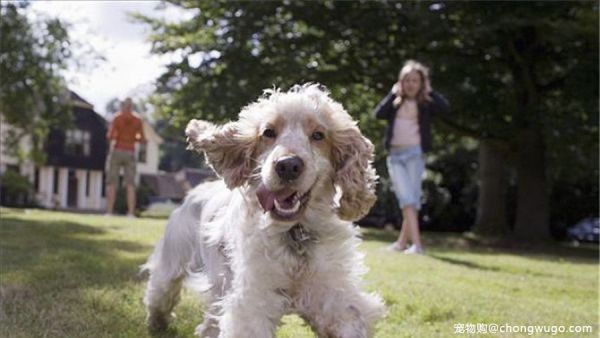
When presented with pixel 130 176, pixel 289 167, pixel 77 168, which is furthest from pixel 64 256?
pixel 77 168

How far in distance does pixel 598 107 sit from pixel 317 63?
6.48 m

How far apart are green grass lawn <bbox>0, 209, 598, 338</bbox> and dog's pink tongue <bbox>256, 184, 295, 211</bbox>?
1.21 m

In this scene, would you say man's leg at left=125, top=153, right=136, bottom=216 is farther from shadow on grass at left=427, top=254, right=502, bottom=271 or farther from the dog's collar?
the dog's collar

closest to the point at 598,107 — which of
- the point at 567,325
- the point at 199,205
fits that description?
the point at 567,325

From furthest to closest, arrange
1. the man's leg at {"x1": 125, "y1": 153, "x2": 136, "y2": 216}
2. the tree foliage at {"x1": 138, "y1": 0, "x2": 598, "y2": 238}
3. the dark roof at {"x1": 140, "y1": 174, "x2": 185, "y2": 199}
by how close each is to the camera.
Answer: the dark roof at {"x1": 140, "y1": 174, "x2": 185, "y2": 199} → the tree foliage at {"x1": 138, "y1": 0, "x2": 598, "y2": 238} → the man's leg at {"x1": 125, "y1": 153, "x2": 136, "y2": 216}

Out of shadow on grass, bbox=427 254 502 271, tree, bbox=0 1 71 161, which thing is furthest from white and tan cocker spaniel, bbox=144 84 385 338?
tree, bbox=0 1 71 161

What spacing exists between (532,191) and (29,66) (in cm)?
1236

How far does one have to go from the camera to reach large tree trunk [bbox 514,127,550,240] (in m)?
17.6

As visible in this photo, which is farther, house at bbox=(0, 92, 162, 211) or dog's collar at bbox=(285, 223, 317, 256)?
house at bbox=(0, 92, 162, 211)

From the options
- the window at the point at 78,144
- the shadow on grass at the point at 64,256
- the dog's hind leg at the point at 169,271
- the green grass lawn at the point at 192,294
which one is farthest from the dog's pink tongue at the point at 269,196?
the window at the point at 78,144

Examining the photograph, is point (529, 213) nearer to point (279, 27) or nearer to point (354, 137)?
point (279, 27)

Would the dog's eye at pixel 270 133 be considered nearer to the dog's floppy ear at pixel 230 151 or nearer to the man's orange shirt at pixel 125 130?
the dog's floppy ear at pixel 230 151

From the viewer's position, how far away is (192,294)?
5188mm

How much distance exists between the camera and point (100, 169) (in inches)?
2197
